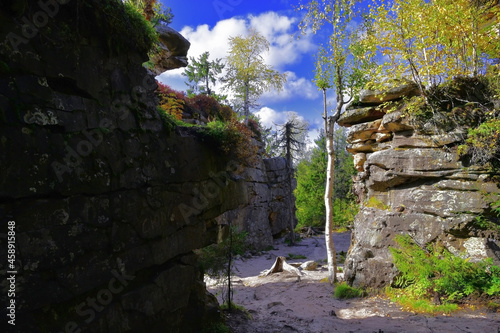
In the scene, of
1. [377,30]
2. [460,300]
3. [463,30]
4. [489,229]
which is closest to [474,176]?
[489,229]

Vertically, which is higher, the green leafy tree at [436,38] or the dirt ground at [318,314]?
the green leafy tree at [436,38]

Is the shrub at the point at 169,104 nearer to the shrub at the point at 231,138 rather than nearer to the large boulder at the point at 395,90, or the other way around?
the shrub at the point at 231,138

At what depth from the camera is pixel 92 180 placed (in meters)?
4.07

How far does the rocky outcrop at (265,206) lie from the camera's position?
20.1 metres

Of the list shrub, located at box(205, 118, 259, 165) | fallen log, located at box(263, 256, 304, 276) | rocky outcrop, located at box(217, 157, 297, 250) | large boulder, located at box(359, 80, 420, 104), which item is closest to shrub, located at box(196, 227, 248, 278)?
shrub, located at box(205, 118, 259, 165)

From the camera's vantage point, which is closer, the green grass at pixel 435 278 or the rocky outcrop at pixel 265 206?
the green grass at pixel 435 278

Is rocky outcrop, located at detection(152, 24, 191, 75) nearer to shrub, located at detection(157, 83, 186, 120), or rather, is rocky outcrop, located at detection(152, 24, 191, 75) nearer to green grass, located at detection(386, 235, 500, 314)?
shrub, located at detection(157, 83, 186, 120)

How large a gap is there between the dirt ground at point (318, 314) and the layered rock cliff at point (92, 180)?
9.51 ft

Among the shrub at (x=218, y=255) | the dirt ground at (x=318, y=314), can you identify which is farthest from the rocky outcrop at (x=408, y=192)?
the shrub at (x=218, y=255)

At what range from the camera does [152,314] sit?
4.80 meters

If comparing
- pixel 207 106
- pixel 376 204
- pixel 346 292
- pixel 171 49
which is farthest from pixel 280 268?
pixel 171 49

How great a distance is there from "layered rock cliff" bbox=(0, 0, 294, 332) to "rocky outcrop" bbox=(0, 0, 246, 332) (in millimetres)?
14

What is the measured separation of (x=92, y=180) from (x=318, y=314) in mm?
7551

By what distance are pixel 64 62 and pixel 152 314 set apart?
4200 mm
